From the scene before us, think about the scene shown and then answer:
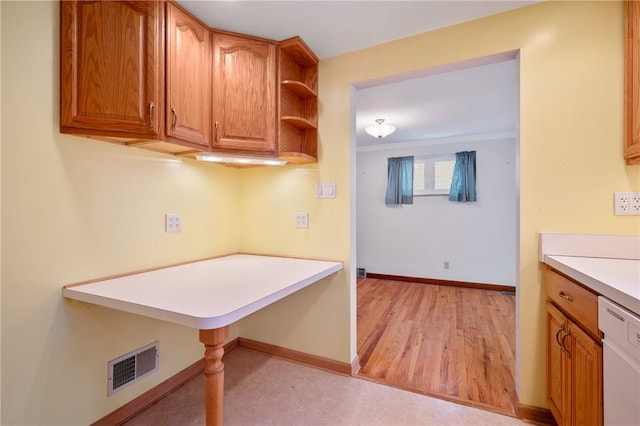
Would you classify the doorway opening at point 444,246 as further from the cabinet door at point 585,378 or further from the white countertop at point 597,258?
the cabinet door at point 585,378

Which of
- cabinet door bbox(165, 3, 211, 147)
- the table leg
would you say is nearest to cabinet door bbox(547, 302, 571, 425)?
the table leg

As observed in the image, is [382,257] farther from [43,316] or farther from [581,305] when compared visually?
[43,316]

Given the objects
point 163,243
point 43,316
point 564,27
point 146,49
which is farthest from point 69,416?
point 564,27

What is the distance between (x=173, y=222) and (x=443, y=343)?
2.42 metres

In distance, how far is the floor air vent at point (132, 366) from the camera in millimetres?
1462

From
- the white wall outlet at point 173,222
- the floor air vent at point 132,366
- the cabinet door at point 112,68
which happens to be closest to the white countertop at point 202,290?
the white wall outlet at point 173,222

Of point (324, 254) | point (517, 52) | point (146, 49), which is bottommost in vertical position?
point (324, 254)

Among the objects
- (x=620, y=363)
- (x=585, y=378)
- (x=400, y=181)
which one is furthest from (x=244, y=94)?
(x=400, y=181)

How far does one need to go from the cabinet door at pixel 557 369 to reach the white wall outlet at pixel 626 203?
0.58 m

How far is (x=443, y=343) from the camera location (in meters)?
2.42

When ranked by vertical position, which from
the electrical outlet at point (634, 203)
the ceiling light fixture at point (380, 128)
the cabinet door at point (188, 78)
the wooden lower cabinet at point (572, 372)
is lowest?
the wooden lower cabinet at point (572, 372)

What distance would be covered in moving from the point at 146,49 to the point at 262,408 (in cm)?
204

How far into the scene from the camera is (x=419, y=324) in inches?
112

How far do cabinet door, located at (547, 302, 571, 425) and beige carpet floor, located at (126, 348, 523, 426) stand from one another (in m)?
0.28
